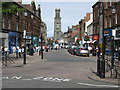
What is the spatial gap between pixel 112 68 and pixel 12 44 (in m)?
31.8

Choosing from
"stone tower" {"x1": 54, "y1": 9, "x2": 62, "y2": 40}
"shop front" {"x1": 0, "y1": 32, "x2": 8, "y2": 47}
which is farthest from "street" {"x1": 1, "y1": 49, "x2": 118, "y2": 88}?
"stone tower" {"x1": 54, "y1": 9, "x2": 62, "y2": 40}

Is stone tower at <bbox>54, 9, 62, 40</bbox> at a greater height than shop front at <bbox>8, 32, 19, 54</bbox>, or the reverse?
stone tower at <bbox>54, 9, 62, 40</bbox>

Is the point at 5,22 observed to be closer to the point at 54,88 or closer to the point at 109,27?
the point at 109,27

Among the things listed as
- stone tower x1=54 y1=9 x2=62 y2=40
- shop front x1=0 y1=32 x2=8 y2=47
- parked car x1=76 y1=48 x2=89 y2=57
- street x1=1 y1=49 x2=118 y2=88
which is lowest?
street x1=1 y1=49 x2=118 y2=88

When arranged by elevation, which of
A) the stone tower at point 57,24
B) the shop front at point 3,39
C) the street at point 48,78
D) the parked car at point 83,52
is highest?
the stone tower at point 57,24

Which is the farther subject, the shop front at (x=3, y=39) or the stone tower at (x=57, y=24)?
the stone tower at (x=57, y=24)

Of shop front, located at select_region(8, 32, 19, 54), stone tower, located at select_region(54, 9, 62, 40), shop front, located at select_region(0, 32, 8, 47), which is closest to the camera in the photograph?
shop front, located at select_region(0, 32, 8, 47)

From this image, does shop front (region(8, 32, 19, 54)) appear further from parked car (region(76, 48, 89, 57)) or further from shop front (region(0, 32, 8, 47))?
parked car (region(76, 48, 89, 57))

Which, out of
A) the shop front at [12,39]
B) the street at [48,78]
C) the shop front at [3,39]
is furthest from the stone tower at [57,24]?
the street at [48,78]

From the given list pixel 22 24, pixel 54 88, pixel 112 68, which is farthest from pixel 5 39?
pixel 54 88

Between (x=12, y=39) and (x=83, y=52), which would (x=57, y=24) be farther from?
(x=83, y=52)

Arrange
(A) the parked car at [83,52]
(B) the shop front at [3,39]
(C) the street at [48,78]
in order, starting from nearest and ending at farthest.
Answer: (C) the street at [48,78] < (A) the parked car at [83,52] < (B) the shop front at [3,39]

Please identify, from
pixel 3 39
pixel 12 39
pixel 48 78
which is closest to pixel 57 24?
pixel 12 39

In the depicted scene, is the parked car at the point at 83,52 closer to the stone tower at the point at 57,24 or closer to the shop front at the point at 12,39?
the shop front at the point at 12,39
